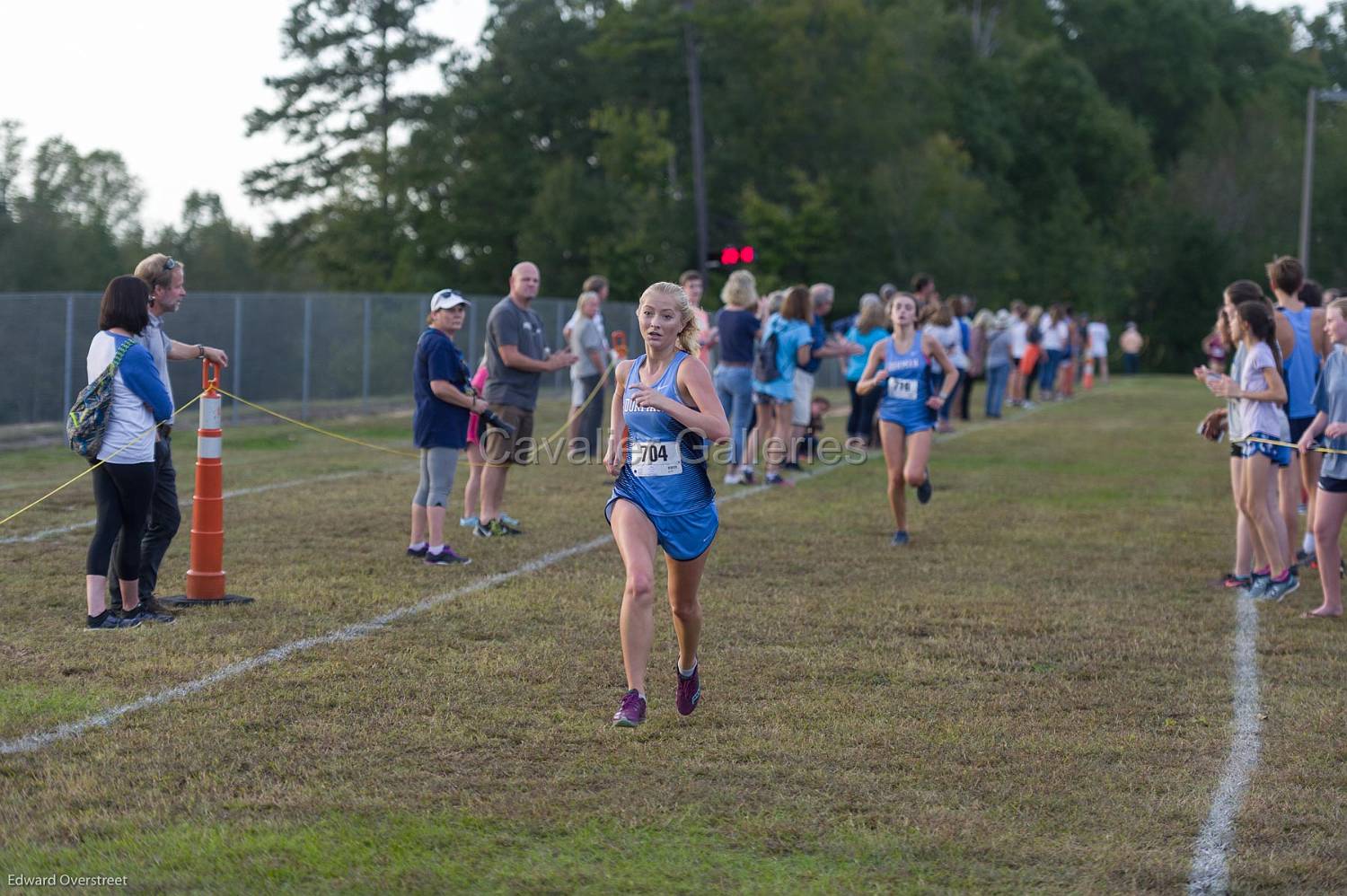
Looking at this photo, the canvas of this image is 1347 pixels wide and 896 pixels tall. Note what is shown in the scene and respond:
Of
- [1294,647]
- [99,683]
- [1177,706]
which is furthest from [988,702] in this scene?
[99,683]

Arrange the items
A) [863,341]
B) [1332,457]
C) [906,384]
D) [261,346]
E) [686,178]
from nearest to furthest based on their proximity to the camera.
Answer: [1332,457] → [906,384] → [863,341] → [261,346] → [686,178]

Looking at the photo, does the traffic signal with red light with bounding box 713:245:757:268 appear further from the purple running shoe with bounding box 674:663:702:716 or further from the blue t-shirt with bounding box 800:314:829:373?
the purple running shoe with bounding box 674:663:702:716

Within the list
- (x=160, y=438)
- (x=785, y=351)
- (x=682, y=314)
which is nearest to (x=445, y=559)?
(x=160, y=438)

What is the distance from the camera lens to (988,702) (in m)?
6.87

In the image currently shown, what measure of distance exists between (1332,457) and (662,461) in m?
4.69

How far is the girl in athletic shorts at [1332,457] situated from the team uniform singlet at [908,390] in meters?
3.09

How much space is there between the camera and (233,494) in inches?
554

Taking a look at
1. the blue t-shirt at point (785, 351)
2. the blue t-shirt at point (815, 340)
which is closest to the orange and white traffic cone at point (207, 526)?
the blue t-shirt at point (785, 351)

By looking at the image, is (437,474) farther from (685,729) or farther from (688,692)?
(685,729)

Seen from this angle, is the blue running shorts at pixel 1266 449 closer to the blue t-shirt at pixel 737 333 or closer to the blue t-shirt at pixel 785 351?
the blue t-shirt at pixel 785 351

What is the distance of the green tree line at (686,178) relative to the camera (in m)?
53.0

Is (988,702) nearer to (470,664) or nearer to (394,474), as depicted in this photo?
(470,664)

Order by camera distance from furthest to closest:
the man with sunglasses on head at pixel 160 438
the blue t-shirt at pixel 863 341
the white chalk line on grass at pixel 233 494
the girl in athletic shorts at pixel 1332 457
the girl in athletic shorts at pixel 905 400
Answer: the blue t-shirt at pixel 863 341, the girl in athletic shorts at pixel 905 400, the white chalk line on grass at pixel 233 494, the girl in athletic shorts at pixel 1332 457, the man with sunglasses on head at pixel 160 438

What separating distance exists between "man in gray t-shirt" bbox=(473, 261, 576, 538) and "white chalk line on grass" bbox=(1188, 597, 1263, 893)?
214 inches
